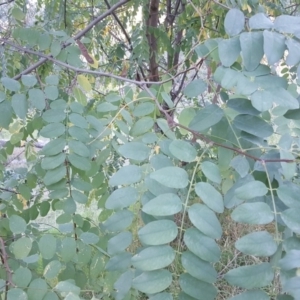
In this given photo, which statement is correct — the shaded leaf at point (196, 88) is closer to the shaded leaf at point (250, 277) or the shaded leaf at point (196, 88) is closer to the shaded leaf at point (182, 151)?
the shaded leaf at point (182, 151)

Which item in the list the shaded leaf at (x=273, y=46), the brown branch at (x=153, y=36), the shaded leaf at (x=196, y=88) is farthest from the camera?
the brown branch at (x=153, y=36)

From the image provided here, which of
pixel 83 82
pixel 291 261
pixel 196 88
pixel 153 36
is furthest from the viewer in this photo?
pixel 153 36

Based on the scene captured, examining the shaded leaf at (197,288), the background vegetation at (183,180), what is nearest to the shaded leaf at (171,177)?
the background vegetation at (183,180)

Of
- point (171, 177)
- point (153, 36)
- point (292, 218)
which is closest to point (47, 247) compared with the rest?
point (171, 177)

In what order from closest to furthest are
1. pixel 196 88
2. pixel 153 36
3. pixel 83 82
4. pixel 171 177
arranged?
pixel 171 177 < pixel 196 88 < pixel 83 82 < pixel 153 36

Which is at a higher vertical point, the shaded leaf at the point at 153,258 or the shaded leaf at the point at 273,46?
the shaded leaf at the point at 273,46

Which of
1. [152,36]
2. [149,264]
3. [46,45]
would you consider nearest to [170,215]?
[149,264]

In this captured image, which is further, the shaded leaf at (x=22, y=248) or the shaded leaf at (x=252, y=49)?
the shaded leaf at (x=22, y=248)

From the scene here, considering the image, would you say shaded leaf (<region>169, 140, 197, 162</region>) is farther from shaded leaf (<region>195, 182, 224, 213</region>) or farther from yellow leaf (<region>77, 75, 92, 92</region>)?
yellow leaf (<region>77, 75, 92, 92</region>)

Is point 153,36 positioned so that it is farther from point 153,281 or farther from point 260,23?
point 153,281

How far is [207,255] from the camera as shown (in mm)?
426

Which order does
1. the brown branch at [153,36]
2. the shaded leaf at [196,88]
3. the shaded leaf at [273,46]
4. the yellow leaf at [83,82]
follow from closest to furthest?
the shaded leaf at [273,46] < the shaded leaf at [196,88] < the yellow leaf at [83,82] < the brown branch at [153,36]

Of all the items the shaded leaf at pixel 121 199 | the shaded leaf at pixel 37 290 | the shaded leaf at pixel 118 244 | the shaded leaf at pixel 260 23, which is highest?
the shaded leaf at pixel 260 23

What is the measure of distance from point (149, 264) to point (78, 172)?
0.34 meters
